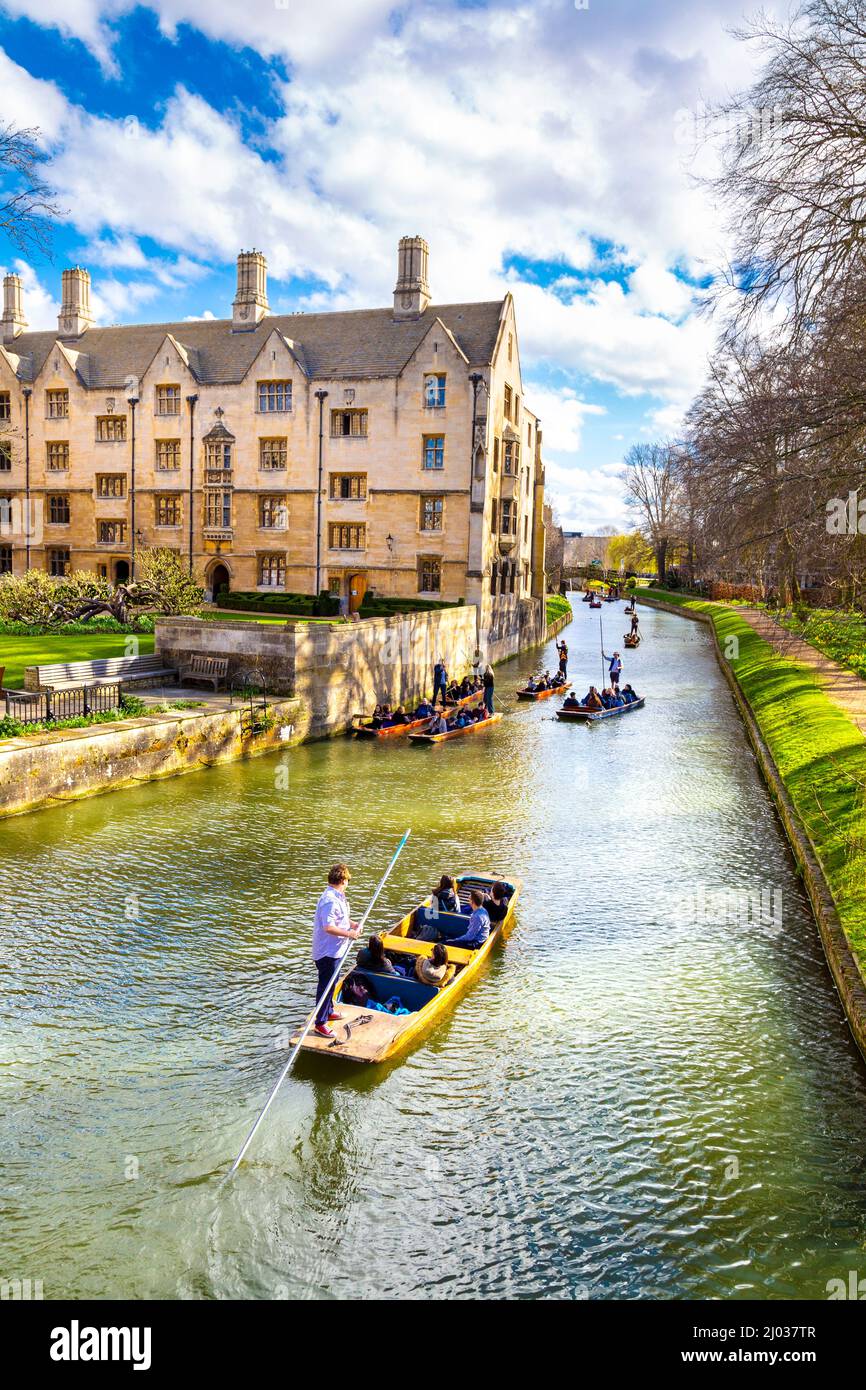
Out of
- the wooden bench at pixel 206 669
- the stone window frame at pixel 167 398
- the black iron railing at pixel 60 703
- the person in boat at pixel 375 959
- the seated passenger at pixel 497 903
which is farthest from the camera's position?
the stone window frame at pixel 167 398

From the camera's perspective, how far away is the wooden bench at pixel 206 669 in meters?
26.4

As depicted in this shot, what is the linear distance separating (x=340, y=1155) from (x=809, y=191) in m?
12.9

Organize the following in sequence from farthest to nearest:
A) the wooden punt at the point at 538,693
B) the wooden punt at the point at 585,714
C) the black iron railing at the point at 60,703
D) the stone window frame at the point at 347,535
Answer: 1. the stone window frame at the point at 347,535
2. the wooden punt at the point at 538,693
3. the wooden punt at the point at 585,714
4. the black iron railing at the point at 60,703

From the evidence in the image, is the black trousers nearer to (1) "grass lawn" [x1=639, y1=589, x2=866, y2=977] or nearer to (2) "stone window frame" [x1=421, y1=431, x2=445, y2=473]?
(1) "grass lawn" [x1=639, y1=589, x2=866, y2=977]

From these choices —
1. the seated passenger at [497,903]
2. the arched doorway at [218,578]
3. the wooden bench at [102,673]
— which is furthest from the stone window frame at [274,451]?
the seated passenger at [497,903]

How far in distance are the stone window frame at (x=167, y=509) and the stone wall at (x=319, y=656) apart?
18.7 metres

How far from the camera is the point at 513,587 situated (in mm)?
47688

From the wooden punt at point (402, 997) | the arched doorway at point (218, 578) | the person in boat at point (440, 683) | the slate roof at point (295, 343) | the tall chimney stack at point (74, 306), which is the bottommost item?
the wooden punt at point (402, 997)

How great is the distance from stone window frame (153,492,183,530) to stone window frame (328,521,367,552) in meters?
7.92

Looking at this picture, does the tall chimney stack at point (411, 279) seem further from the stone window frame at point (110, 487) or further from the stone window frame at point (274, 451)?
the stone window frame at point (110, 487)

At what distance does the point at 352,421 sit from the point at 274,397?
3.96m

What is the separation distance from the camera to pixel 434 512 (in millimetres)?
40938
